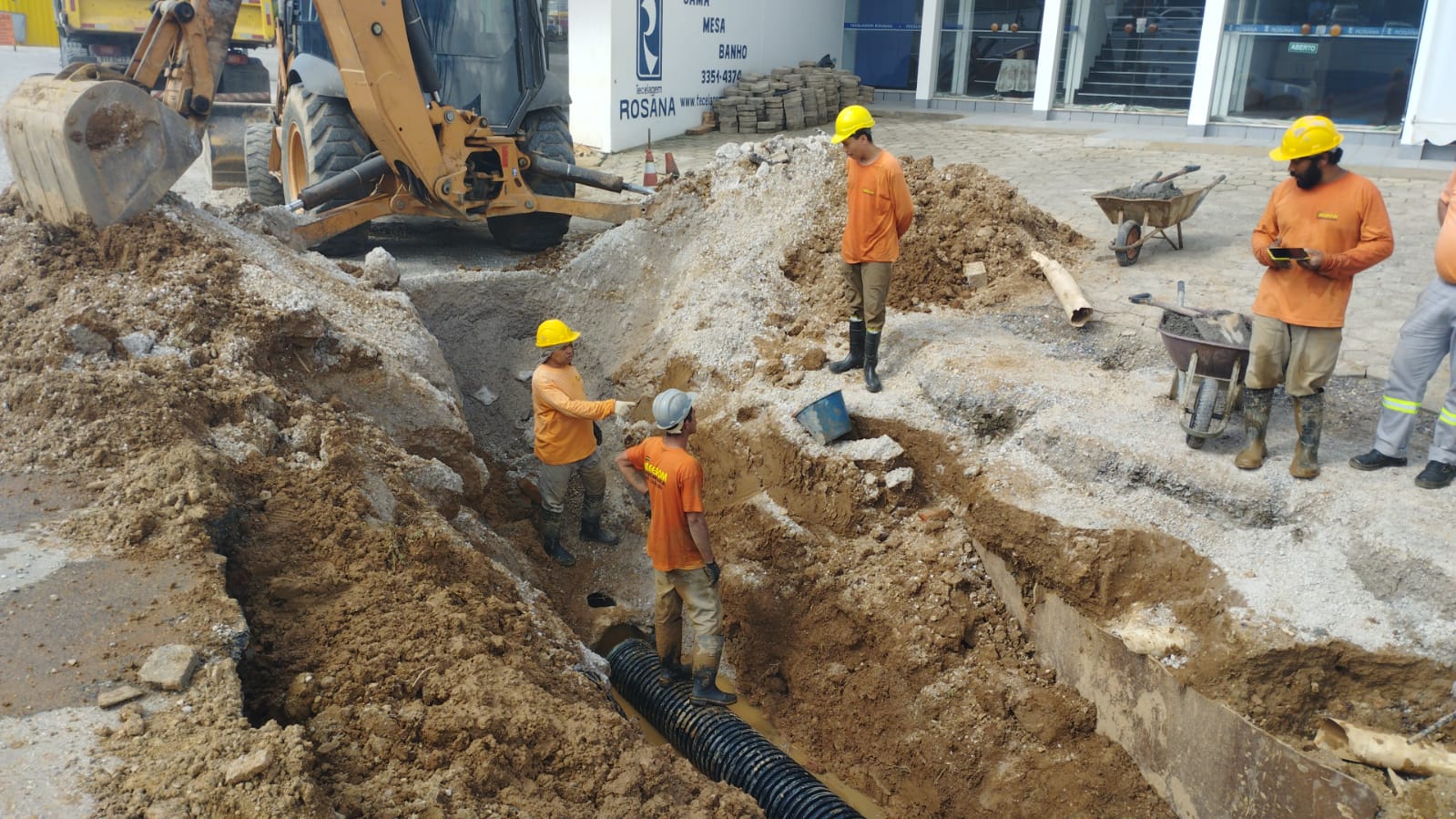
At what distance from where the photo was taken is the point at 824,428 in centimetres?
655

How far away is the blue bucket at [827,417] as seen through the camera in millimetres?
6527

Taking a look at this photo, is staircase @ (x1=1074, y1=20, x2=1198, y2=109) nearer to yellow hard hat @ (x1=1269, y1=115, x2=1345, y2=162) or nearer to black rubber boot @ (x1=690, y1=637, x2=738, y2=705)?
yellow hard hat @ (x1=1269, y1=115, x2=1345, y2=162)

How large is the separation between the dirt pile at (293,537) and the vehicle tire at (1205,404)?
332cm

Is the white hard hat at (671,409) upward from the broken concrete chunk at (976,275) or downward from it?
downward

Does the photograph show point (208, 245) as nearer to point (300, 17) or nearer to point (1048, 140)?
point (300, 17)

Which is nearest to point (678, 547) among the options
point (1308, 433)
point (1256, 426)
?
point (1256, 426)

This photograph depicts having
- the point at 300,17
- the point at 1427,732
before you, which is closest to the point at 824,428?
the point at 1427,732

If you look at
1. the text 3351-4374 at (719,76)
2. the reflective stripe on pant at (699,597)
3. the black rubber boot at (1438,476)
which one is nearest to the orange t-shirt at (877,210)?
the reflective stripe on pant at (699,597)

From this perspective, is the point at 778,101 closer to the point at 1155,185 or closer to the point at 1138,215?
the point at 1155,185

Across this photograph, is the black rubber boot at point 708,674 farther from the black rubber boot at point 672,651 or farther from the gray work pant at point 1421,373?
the gray work pant at point 1421,373

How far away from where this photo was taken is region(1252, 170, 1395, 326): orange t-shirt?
4980 mm

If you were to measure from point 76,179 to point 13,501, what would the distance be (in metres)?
2.68

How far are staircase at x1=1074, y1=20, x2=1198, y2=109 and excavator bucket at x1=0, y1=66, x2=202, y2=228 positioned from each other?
47.7 ft

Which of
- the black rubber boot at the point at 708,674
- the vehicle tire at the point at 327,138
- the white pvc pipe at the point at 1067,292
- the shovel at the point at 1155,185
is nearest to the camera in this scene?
the black rubber boot at the point at 708,674
